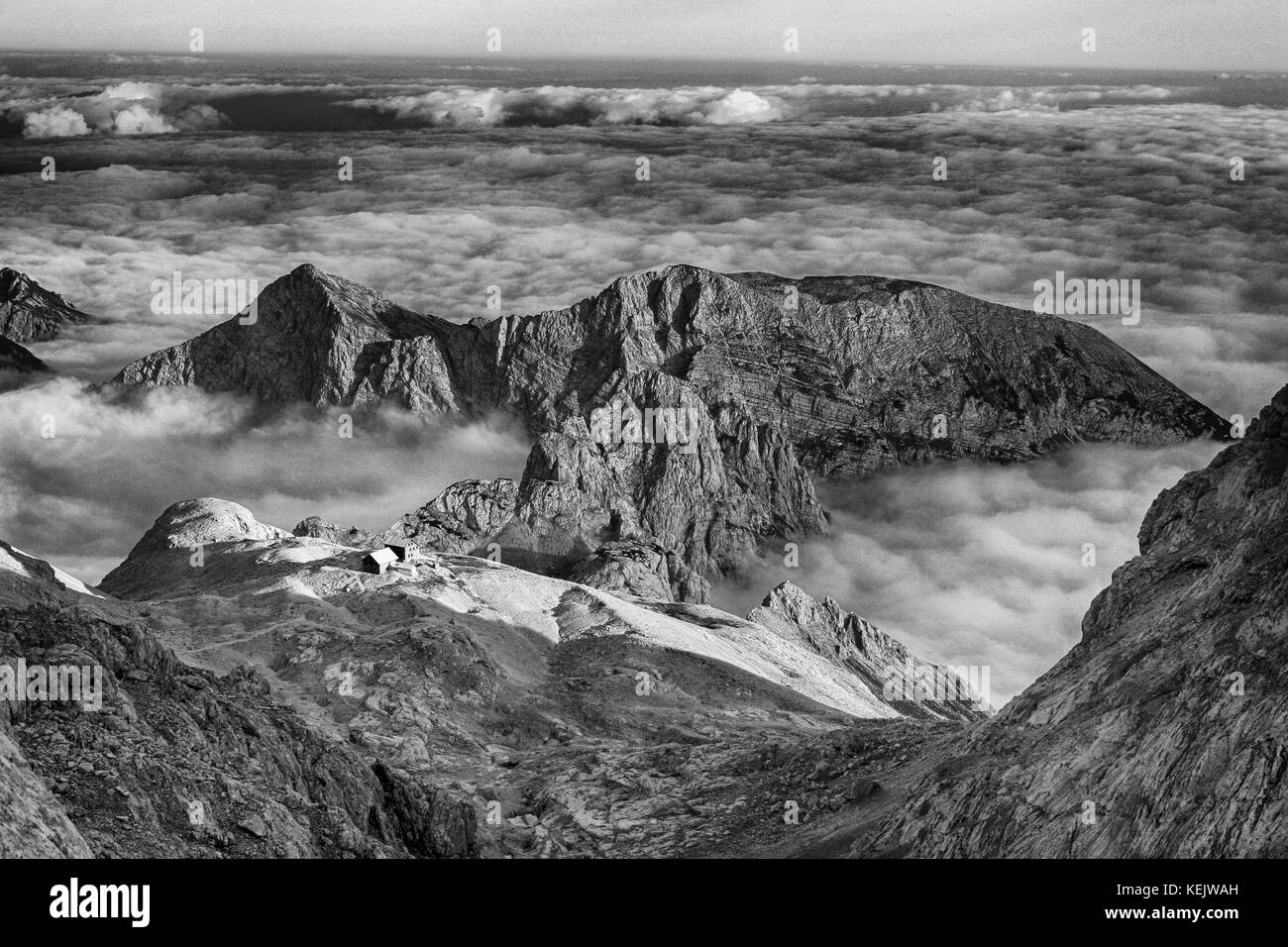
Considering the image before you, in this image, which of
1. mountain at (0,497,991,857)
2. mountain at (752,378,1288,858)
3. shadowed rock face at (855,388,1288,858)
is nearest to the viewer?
mountain at (0,497,991,857)

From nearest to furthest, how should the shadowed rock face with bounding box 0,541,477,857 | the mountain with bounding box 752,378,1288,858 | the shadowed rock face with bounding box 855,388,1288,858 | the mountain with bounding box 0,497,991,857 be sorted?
the shadowed rock face with bounding box 0,541,477,857 < the mountain with bounding box 0,497,991,857 < the shadowed rock face with bounding box 855,388,1288,858 < the mountain with bounding box 752,378,1288,858

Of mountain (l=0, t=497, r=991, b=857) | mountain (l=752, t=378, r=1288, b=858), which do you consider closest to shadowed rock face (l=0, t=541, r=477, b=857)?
mountain (l=0, t=497, r=991, b=857)

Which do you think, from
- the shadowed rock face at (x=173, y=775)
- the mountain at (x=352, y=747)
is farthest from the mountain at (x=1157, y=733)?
the shadowed rock face at (x=173, y=775)

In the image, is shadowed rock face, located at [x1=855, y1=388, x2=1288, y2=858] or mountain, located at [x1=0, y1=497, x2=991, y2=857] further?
shadowed rock face, located at [x1=855, y1=388, x2=1288, y2=858]

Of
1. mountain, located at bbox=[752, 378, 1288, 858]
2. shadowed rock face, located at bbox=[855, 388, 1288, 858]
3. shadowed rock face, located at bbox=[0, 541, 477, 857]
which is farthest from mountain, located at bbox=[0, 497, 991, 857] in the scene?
shadowed rock face, located at bbox=[855, 388, 1288, 858]

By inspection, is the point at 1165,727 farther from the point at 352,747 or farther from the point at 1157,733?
the point at 352,747

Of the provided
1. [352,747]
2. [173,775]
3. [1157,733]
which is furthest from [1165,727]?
[352,747]

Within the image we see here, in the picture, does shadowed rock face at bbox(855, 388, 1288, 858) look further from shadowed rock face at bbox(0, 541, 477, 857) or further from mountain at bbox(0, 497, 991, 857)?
shadowed rock face at bbox(0, 541, 477, 857)
